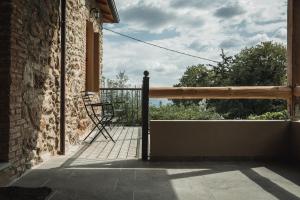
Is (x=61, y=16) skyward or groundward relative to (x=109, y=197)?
skyward

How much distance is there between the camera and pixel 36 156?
17.4ft

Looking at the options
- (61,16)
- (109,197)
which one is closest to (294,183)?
(109,197)

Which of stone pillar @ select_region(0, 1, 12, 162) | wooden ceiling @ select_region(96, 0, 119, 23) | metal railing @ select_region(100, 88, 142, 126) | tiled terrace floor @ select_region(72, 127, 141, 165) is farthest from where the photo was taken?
metal railing @ select_region(100, 88, 142, 126)

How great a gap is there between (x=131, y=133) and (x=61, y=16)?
11.3ft

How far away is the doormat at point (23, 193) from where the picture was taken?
148 inches

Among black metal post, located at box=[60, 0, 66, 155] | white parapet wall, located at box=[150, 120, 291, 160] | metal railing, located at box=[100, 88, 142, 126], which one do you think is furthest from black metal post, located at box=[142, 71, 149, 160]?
metal railing, located at box=[100, 88, 142, 126]

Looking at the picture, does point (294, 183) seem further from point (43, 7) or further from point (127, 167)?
point (43, 7)

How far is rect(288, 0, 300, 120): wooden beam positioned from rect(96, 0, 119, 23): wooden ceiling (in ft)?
15.3

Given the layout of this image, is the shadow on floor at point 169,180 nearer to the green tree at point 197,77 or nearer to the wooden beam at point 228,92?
the wooden beam at point 228,92

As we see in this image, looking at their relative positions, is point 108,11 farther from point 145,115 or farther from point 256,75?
point 145,115

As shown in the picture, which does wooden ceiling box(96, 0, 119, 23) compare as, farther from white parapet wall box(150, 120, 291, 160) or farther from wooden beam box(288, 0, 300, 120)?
white parapet wall box(150, 120, 291, 160)

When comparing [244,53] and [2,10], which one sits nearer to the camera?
[2,10]

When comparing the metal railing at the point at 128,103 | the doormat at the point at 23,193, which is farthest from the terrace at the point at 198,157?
the metal railing at the point at 128,103

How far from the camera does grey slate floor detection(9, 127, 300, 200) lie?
403cm
